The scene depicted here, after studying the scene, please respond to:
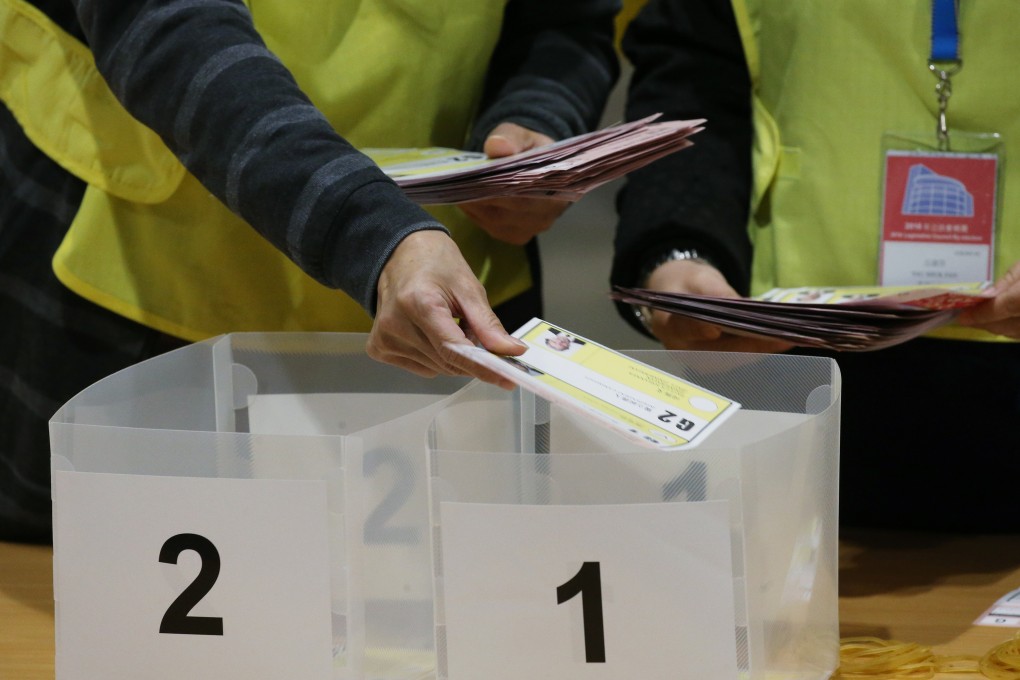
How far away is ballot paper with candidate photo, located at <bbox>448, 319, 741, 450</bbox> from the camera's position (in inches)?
34.4

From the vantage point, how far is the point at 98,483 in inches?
36.4

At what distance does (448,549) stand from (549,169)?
0.37 metres

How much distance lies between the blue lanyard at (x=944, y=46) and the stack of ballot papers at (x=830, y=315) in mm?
258

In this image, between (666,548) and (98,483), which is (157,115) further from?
(666,548)

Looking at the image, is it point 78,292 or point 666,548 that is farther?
point 78,292

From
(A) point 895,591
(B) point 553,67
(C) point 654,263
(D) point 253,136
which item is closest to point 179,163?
(D) point 253,136

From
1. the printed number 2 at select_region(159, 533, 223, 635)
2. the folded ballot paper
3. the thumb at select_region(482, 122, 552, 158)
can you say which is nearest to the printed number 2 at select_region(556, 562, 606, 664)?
the printed number 2 at select_region(159, 533, 223, 635)

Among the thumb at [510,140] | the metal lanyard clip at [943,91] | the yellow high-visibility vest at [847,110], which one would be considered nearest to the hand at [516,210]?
the thumb at [510,140]

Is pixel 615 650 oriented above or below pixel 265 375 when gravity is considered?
below

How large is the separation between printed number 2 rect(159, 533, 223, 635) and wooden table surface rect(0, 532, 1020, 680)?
18 centimetres

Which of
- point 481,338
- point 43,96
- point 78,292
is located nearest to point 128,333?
point 78,292

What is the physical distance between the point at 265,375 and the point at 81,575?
0.30 meters

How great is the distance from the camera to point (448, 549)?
2.89 feet

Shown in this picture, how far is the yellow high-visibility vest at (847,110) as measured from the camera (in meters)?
1.28
